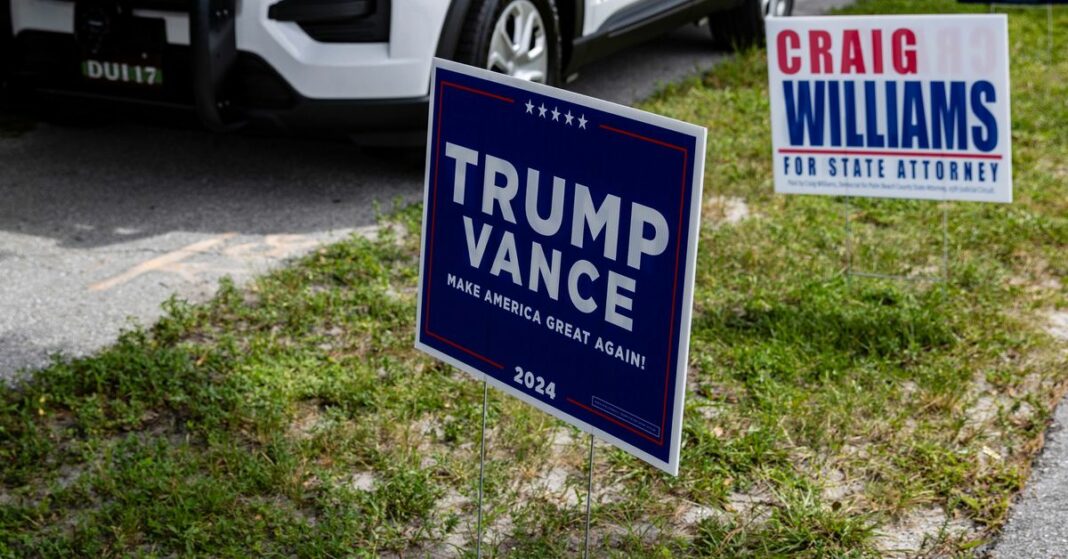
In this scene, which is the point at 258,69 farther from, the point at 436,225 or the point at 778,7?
the point at 778,7

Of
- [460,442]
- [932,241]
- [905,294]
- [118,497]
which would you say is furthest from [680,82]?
[118,497]

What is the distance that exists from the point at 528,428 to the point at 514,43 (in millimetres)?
2617

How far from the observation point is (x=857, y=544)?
3.43 meters

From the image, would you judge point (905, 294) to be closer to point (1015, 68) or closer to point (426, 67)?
point (426, 67)

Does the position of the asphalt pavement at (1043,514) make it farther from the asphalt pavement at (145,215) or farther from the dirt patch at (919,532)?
the asphalt pavement at (145,215)

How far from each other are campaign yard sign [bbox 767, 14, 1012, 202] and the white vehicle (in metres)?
1.48

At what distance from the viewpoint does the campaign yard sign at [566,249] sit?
262 cm

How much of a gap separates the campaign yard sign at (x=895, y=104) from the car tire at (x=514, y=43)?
1.38 metres

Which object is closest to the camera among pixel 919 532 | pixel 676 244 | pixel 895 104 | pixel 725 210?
pixel 676 244

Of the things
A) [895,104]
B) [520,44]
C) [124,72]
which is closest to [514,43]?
[520,44]

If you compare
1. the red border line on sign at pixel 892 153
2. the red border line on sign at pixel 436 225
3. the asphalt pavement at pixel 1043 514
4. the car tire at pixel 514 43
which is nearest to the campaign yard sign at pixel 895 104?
the red border line on sign at pixel 892 153

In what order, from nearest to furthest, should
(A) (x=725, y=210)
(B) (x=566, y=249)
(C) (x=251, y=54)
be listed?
(B) (x=566, y=249) → (C) (x=251, y=54) → (A) (x=725, y=210)

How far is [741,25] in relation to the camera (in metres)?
8.61

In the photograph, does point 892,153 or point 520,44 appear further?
point 520,44
